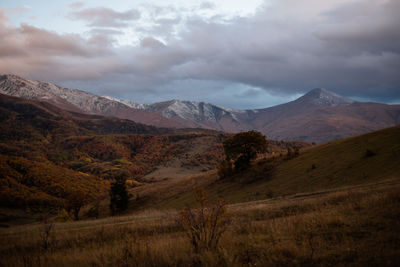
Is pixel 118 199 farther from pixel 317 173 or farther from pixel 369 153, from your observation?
pixel 369 153

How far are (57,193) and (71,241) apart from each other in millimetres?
139256

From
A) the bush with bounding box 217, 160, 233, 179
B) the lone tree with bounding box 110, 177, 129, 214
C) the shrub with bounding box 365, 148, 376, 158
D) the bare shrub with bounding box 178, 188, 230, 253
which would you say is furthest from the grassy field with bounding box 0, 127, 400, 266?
the lone tree with bounding box 110, 177, 129, 214

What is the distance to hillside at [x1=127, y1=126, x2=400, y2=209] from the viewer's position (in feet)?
86.2

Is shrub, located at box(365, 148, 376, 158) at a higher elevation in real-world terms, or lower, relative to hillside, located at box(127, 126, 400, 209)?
higher

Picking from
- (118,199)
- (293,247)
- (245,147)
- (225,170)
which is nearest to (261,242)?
(293,247)

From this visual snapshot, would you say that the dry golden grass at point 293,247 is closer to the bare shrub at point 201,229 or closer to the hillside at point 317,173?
the bare shrub at point 201,229

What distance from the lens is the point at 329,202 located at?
1318 cm

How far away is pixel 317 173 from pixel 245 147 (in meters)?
19.7

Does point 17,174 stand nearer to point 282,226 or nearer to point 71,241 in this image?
point 71,241

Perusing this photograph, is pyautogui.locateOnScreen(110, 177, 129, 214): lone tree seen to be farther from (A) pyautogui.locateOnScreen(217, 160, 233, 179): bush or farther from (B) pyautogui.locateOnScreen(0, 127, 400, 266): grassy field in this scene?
(B) pyautogui.locateOnScreen(0, 127, 400, 266): grassy field

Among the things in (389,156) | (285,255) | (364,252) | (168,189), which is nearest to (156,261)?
(285,255)

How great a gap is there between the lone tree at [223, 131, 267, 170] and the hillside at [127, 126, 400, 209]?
8.49 feet

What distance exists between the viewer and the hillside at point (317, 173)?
26.3 metres

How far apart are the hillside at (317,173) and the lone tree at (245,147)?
2.59m
